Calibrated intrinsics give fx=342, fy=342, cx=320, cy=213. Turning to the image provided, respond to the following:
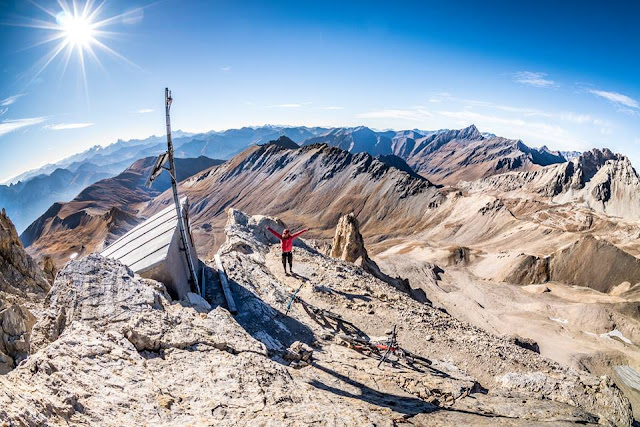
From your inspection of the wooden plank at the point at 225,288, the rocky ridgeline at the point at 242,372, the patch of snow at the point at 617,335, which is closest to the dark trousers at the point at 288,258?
the wooden plank at the point at 225,288

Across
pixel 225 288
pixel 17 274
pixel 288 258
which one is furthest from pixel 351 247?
pixel 17 274

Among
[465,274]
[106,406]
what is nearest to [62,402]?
[106,406]

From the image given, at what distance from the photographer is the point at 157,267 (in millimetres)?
7453

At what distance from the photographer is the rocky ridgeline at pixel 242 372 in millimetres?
3672

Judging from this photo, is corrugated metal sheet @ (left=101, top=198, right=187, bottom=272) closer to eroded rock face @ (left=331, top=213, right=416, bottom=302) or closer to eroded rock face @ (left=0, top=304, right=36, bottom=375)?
eroded rock face @ (left=0, top=304, right=36, bottom=375)

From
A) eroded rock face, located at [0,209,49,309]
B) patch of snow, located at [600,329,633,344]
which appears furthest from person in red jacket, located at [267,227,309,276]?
patch of snow, located at [600,329,633,344]

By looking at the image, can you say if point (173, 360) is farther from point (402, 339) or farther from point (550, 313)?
point (550, 313)

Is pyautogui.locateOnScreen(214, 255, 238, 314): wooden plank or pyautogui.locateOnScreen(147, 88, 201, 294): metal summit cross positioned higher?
pyautogui.locateOnScreen(147, 88, 201, 294): metal summit cross

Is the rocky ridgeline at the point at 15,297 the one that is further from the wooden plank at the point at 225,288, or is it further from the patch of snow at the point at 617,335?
the patch of snow at the point at 617,335

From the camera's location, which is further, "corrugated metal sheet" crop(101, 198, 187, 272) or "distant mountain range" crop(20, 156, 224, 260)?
"distant mountain range" crop(20, 156, 224, 260)

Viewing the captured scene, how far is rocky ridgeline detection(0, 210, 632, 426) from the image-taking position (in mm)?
3672

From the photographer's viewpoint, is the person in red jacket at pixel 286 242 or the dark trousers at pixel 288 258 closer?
the person in red jacket at pixel 286 242

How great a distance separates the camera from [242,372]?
4828 mm

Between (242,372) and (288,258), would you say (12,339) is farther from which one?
(288,258)
